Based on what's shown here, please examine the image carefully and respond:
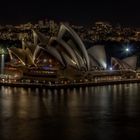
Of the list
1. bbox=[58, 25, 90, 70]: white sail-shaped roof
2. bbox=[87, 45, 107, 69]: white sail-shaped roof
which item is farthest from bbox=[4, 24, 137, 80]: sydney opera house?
bbox=[87, 45, 107, 69]: white sail-shaped roof

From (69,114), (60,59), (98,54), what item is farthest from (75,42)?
(69,114)

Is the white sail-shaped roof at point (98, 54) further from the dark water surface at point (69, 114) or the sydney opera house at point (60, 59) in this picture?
the dark water surface at point (69, 114)

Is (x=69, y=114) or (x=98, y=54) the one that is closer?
(x=69, y=114)

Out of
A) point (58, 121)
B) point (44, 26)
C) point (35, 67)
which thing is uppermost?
point (44, 26)

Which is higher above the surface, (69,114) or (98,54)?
(98,54)

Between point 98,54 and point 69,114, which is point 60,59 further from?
point 69,114

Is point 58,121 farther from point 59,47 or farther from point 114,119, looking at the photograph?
point 59,47

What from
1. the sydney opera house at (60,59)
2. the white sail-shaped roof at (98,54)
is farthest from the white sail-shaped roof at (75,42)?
the white sail-shaped roof at (98,54)

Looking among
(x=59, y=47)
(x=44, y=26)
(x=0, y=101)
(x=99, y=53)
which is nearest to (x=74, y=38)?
(x=59, y=47)
